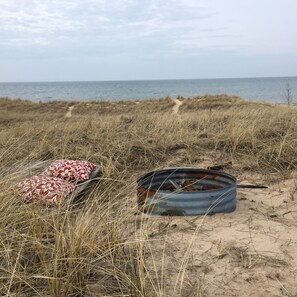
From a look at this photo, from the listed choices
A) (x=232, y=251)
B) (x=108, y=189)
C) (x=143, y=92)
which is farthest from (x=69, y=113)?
(x=143, y=92)

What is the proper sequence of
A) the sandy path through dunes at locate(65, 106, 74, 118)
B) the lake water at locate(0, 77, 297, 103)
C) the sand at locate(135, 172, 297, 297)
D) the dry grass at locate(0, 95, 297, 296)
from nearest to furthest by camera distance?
the dry grass at locate(0, 95, 297, 296) < the sand at locate(135, 172, 297, 297) < the sandy path through dunes at locate(65, 106, 74, 118) < the lake water at locate(0, 77, 297, 103)

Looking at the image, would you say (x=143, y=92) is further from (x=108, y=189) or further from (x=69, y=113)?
(x=108, y=189)

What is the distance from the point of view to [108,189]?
12.8 feet

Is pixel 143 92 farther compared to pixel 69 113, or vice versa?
pixel 143 92

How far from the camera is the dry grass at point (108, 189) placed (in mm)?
2316

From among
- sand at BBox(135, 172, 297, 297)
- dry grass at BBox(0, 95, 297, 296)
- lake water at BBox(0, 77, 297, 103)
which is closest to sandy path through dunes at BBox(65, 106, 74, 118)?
lake water at BBox(0, 77, 297, 103)

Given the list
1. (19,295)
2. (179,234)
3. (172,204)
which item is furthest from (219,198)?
(19,295)

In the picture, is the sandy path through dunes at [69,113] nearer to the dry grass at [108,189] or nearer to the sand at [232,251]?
the dry grass at [108,189]

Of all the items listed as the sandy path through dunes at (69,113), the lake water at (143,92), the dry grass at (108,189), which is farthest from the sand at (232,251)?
the sandy path through dunes at (69,113)

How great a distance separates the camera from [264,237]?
3328 millimetres

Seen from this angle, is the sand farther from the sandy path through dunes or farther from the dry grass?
the sandy path through dunes

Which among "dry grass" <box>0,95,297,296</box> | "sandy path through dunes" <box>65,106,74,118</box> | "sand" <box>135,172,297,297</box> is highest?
"dry grass" <box>0,95,297,296</box>

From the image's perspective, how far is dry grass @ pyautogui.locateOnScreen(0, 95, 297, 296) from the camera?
2.32 meters

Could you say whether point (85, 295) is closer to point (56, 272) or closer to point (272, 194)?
point (56, 272)
